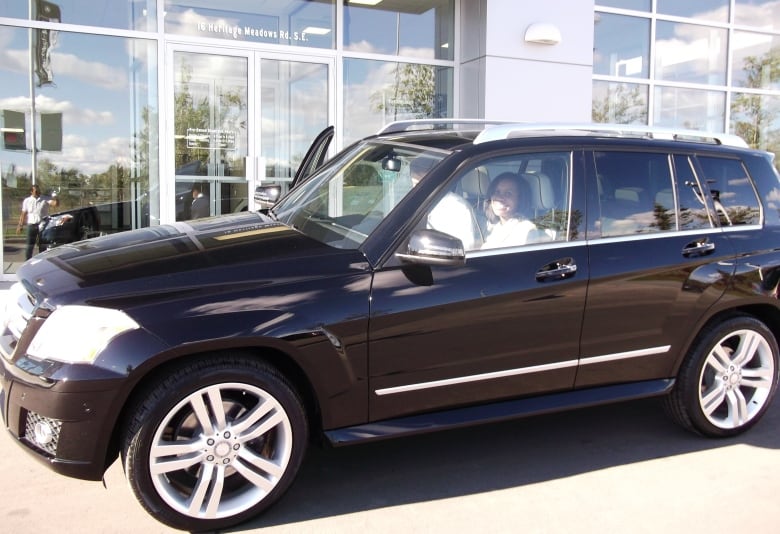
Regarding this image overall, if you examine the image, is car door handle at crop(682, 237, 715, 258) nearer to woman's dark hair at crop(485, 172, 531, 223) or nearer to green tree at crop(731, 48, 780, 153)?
woman's dark hair at crop(485, 172, 531, 223)

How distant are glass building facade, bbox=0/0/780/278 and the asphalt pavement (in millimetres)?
5249

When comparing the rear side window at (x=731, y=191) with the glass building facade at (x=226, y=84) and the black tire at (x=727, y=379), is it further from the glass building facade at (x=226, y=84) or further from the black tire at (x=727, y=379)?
the glass building facade at (x=226, y=84)

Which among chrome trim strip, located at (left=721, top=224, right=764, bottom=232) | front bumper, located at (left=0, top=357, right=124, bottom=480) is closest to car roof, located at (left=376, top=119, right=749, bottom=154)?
chrome trim strip, located at (left=721, top=224, right=764, bottom=232)

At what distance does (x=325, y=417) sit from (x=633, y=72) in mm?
10166

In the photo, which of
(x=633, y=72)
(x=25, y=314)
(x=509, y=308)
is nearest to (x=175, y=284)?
(x=25, y=314)

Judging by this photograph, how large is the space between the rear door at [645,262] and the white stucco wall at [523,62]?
568 cm

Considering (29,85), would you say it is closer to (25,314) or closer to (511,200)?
(25,314)

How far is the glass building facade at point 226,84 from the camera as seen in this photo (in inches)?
337

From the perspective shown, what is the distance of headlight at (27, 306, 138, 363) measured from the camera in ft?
9.54

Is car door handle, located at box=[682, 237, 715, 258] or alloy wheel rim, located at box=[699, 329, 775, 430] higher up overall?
car door handle, located at box=[682, 237, 715, 258]

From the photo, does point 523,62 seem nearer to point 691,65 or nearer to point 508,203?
point 691,65

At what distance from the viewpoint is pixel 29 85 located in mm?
8539

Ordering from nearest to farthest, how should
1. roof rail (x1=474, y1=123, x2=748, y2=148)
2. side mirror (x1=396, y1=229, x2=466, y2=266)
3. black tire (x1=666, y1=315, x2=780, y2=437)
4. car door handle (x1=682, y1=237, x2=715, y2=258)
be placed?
side mirror (x1=396, y1=229, x2=466, y2=266) < roof rail (x1=474, y1=123, x2=748, y2=148) < car door handle (x1=682, y1=237, x2=715, y2=258) < black tire (x1=666, y1=315, x2=780, y2=437)

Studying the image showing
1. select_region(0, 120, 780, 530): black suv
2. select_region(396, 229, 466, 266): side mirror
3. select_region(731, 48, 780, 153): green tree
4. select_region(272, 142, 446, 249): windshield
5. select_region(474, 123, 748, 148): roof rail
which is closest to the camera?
select_region(0, 120, 780, 530): black suv
